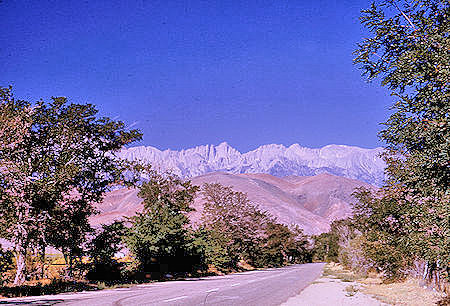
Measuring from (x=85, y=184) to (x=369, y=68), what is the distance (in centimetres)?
1733

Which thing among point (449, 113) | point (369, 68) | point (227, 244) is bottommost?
point (227, 244)

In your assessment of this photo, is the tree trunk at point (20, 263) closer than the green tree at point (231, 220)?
Yes

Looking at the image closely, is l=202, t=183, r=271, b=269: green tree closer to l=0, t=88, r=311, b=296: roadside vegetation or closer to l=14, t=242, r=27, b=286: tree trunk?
l=0, t=88, r=311, b=296: roadside vegetation

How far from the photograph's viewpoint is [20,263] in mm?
16703

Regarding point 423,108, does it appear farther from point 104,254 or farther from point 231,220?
point 231,220

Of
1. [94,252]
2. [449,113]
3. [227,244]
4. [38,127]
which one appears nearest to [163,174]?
[227,244]

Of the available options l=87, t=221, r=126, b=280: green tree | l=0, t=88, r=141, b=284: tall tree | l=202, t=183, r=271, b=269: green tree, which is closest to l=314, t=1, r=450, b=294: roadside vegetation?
l=0, t=88, r=141, b=284: tall tree

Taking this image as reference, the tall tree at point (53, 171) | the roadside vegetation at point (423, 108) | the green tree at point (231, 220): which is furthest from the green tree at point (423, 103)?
the green tree at point (231, 220)

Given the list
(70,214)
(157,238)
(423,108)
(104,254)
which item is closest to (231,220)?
(157,238)

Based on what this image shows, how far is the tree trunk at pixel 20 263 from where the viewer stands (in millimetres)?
16078

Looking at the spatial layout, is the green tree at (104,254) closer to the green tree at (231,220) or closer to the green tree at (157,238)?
the green tree at (157,238)

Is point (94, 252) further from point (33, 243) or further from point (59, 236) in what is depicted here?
point (33, 243)

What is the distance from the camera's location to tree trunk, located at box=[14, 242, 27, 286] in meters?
16.1

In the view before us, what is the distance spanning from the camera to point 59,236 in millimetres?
18234
